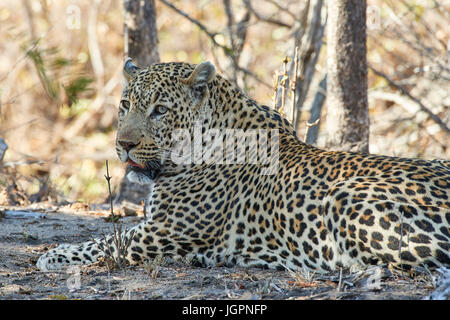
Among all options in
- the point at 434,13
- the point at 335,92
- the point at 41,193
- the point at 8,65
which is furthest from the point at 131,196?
the point at 8,65

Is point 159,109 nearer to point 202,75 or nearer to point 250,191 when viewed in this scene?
point 202,75

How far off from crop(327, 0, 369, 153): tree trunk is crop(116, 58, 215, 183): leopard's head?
3041 mm

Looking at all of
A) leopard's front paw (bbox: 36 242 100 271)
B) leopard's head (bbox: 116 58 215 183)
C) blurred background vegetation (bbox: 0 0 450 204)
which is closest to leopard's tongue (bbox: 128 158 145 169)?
leopard's head (bbox: 116 58 215 183)

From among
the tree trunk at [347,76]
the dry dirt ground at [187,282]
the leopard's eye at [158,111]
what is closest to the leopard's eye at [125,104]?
the leopard's eye at [158,111]

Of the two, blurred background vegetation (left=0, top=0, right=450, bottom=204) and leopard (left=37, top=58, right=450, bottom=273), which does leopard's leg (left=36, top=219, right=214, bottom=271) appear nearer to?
leopard (left=37, top=58, right=450, bottom=273)

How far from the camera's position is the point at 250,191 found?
20.5ft

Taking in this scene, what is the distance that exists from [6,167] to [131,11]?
2.94 meters

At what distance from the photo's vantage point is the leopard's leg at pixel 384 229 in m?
4.97

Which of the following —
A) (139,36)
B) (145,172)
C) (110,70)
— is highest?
(110,70)

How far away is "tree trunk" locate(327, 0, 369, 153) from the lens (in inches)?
353

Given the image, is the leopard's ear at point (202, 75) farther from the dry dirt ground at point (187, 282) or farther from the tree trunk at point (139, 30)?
the tree trunk at point (139, 30)

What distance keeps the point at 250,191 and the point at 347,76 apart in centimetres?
339

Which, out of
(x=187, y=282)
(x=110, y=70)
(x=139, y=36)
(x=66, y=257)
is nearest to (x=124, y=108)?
(x=66, y=257)

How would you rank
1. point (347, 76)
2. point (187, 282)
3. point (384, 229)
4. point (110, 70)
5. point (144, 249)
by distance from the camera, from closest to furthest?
point (384, 229) < point (187, 282) < point (144, 249) < point (347, 76) < point (110, 70)
